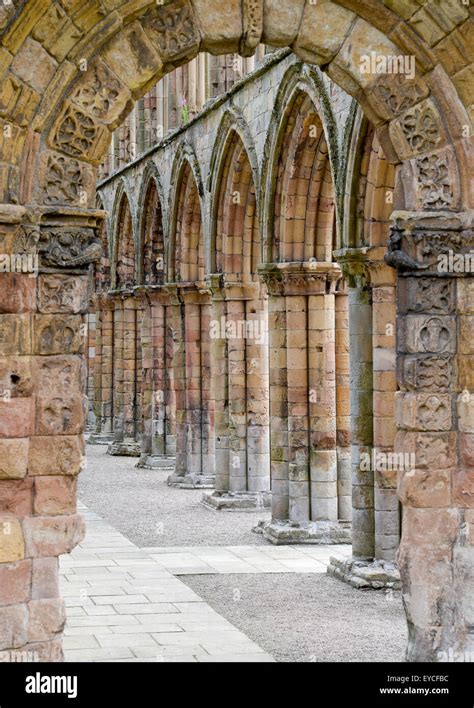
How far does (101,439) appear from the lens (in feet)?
97.2

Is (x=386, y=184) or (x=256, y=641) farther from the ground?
(x=386, y=184)

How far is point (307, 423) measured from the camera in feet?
48.3

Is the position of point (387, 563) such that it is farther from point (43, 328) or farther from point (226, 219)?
point (226, 219)

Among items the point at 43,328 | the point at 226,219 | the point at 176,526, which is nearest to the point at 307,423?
the point at 176,526

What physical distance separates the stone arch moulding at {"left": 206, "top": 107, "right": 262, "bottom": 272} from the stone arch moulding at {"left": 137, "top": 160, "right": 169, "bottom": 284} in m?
3.65

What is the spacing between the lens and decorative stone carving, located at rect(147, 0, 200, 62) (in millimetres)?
7664

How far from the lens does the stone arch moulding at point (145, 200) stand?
22.5 meters

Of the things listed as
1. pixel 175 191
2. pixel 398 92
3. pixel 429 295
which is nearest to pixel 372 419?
pixel 429 295

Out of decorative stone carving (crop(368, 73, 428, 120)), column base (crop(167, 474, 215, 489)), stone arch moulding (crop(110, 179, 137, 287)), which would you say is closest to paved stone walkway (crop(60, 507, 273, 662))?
decorative stone carving (crop(368, 73, 428, 120))

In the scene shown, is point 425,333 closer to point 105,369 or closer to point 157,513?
point 157,513

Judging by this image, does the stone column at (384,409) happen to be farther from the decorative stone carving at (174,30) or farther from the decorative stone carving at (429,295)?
the decorative stone carving at (174,30)

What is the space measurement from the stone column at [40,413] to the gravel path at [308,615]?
2.56 metres

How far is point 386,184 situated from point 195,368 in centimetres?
875

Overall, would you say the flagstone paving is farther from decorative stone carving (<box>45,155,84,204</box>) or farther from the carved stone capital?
decorative stone carving (<box>45,155,84,204</box>)
